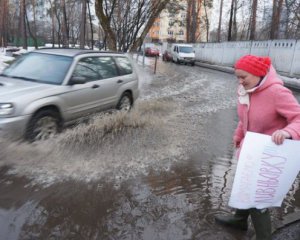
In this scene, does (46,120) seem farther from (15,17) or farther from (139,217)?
(15,17)

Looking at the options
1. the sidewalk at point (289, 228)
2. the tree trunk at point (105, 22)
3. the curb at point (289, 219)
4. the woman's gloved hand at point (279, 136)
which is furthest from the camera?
the tree trunk at point (105, 22)

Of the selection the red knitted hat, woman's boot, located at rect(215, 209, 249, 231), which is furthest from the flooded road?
the red knitted hat

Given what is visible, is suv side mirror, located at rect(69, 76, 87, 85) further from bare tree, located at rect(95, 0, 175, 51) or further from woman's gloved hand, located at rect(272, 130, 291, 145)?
bare tree, located at rect(95, 0, 175, 51)

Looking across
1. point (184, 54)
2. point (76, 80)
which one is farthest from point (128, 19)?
point (184, 54)

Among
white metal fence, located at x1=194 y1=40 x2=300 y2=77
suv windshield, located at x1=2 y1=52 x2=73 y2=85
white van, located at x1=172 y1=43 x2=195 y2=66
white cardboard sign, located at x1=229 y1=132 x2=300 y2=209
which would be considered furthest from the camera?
white van, located at x1=172 y1=43 x2=195 y2=66

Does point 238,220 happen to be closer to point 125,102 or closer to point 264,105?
point 264,105

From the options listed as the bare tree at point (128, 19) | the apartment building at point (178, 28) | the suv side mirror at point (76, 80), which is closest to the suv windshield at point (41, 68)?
the suv side mirror at point (76, 80)

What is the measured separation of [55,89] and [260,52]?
2558cm

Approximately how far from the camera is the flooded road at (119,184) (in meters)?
3.74

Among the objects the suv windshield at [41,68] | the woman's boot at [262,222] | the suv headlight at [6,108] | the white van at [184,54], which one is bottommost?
the white van at [184,54]

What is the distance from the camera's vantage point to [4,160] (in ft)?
17.6

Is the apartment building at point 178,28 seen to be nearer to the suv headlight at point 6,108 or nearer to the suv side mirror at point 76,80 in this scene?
the suv side mirror at point 76,80

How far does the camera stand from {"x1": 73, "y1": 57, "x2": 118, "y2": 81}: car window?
280 inches

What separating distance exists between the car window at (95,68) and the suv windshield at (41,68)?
27 centimetres
